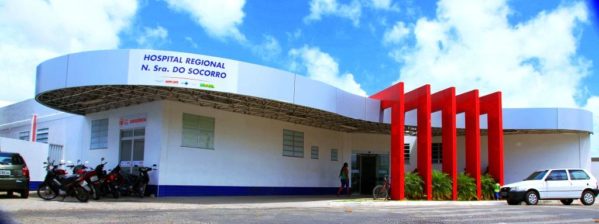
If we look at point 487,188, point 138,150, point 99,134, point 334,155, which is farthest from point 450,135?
point 99,134

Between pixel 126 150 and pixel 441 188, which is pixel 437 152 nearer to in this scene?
pixel 441 188

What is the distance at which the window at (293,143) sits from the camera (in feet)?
77.9

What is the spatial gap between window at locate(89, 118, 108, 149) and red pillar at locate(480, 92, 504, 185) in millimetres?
15697

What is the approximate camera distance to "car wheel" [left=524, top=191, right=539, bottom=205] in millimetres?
19844

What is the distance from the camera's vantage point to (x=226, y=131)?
20.7 m

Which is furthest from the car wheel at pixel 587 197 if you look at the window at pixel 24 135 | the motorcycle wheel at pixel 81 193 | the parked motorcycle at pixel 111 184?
the window at pixel 24 135

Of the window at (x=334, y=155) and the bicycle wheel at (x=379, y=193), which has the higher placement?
the window at (x=334, y=155)

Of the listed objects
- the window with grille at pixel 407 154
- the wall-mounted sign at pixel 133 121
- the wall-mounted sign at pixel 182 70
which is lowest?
the window with grille at pixel 407 154

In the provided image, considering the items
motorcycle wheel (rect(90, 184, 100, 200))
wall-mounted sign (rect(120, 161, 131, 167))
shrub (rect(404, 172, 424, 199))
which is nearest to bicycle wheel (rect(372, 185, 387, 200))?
shrub (rect(404, 172, 424, 199))

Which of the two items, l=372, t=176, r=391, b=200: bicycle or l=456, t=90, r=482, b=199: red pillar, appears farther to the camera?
l=456, t=90, r=482, b=199: red pillar

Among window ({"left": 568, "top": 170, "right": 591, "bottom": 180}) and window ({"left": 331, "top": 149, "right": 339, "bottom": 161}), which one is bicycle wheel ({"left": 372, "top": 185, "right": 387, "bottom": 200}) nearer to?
window ({"left": 331, "top": 149, "right": 339, "bottom": 161})

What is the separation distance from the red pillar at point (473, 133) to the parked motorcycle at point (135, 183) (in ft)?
41.6

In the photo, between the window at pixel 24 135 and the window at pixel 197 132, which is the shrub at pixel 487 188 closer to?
the window at pixel 197 132

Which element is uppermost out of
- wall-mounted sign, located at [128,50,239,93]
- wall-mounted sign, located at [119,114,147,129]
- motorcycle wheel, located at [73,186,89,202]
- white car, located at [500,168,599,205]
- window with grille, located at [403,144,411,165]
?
wall-mounted sign, located at [128,50,239,93]
